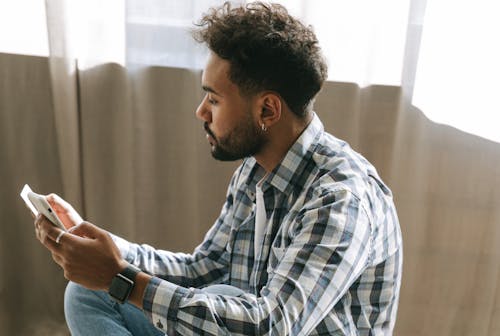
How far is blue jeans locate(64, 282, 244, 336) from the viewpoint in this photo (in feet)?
3.81

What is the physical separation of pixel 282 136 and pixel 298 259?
0.30 meters

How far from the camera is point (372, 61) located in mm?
1565

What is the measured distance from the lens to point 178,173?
5.61ft

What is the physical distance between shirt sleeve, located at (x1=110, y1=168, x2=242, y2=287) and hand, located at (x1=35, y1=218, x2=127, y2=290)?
27 cm

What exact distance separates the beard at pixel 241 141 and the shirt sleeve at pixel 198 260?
19 centimetres

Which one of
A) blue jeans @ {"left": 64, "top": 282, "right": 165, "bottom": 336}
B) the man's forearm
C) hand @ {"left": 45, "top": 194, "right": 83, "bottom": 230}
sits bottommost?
blue jeans @ {"left": 64, "top": 282, "right": 165, "bottom": 336}

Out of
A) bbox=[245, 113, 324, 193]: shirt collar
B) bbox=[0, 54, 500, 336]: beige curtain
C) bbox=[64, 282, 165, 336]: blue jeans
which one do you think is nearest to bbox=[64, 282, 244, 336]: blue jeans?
bbox=[64, 282, 165, 336]: blue jeans

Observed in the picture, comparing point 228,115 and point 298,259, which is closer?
point 298,259

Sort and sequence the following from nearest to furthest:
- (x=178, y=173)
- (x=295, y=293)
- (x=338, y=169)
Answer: (x=295, y=293)
(x=338, y=169)
(x=178, y=173)

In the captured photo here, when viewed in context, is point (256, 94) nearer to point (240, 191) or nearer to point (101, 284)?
point (240, 191)

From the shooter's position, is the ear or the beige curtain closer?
the ear

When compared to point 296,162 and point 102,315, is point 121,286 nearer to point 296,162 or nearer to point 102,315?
point 102,315

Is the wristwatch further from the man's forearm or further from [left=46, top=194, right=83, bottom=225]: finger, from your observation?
[left=46, top=194, right=83, bottom=225]: finger

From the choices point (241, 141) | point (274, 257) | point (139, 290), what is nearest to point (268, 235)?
point (274, 257)
